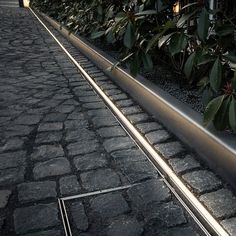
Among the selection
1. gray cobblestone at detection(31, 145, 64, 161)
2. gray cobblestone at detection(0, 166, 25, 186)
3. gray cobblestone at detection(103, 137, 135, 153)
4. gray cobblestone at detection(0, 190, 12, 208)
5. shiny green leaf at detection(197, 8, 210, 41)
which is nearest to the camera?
gray cobblestone at detection(0, 190, 12, 208)

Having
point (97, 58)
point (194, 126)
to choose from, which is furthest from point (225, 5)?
point (97, 58)

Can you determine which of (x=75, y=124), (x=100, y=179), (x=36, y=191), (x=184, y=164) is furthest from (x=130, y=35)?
(x=36, y=191)

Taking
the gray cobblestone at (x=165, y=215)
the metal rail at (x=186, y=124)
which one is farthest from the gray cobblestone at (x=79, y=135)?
the gray cobblestone at (x=165, y=215)

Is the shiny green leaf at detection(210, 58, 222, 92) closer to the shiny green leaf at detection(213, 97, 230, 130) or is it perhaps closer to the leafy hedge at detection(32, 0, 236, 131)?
the leafy hedge at detection(32, 0, 236, 131)

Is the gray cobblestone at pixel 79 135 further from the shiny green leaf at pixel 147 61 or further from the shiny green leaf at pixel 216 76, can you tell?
the shiny green leaf at pixel 216 76

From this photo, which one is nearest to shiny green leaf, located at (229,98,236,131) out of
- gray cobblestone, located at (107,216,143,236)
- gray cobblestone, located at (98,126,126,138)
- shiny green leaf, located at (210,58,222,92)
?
shiny green leaf, located at (210,58,222,92)

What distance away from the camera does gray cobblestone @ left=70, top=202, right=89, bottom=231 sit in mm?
2311

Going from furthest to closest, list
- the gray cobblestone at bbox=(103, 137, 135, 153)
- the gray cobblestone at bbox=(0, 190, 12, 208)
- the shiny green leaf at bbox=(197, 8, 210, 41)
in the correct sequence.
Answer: the gray cobblestone at bbox=(103, 137, 135, 153) → the shiny green leaf at bbox=(197, 8, 210, 41) → the gray cobblestone at bbox=(0, 190, 12, 208)

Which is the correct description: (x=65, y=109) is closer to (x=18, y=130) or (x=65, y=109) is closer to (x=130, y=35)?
(x=18, y=130)

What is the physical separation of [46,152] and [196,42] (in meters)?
1.71

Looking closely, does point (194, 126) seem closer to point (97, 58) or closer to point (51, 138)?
point (51, 138)

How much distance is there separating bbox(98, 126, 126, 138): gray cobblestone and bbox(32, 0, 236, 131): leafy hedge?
0.74m

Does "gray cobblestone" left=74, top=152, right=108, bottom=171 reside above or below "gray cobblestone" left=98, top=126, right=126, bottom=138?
above

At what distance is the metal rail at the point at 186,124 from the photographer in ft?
8.73
